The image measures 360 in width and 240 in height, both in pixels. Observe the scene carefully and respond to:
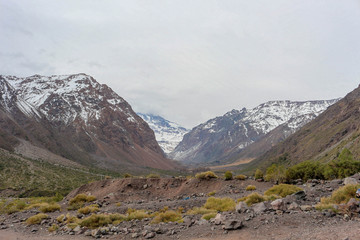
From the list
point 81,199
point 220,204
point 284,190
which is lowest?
point 220,204

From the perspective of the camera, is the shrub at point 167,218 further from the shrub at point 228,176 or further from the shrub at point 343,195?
the shrub at point 228,176

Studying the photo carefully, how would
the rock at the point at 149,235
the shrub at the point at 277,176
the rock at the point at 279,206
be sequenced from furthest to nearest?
the shrub at the point at 277,176
the rock at the point at 279,206
the rock at the point at 149,235

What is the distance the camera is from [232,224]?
39.3 feet

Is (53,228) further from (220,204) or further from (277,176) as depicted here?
(277,176)

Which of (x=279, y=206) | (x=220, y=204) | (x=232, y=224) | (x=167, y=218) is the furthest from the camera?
Answer: (x=220, y=204)

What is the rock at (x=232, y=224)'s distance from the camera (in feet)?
38.8

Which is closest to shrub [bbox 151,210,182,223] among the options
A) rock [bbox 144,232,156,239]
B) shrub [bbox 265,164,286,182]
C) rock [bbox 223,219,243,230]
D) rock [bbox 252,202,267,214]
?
rock [bbox 144,232,156,239]

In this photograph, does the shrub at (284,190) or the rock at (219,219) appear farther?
the shrub at (284,190)

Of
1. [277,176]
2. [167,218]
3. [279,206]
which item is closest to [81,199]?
[167,218]

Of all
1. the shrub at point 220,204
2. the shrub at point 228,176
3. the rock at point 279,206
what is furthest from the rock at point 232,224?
the shrub at point 228,176

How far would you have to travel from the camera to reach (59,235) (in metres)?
14.9

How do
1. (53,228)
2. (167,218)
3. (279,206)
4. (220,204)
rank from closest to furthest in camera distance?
1. (279,206)
2. (167,218)
3. (53,228)
4. (220,204)

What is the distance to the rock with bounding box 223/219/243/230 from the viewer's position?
1183 cm

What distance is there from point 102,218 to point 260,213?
30.4 feet
